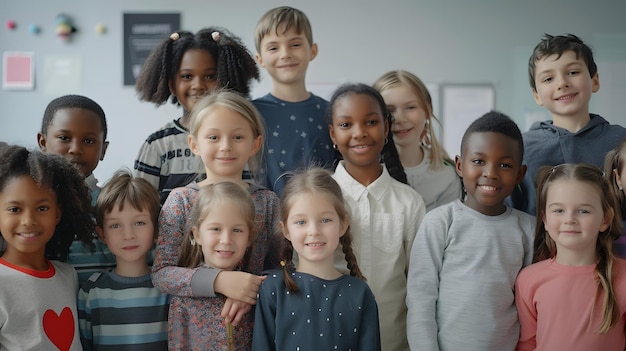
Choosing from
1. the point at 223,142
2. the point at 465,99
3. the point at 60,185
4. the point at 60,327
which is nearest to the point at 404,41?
the point at 465,99

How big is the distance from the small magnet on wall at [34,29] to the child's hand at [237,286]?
3254 millimetres

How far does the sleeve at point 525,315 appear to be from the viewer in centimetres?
164

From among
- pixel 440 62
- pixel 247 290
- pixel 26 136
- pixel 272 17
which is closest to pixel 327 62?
pixel 440 62

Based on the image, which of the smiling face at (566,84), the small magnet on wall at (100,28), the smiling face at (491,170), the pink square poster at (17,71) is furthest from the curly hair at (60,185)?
the pink square poster at (17,71)

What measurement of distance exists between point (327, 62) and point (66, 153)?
8.17 ft

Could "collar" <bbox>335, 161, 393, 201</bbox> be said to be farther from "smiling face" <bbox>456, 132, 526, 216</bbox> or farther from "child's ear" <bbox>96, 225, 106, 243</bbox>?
"child's ear" <bbox>96, 225, 106, 243</bbox>

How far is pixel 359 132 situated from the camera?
1857mm

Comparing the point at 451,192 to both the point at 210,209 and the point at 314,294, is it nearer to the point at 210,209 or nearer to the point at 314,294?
the point at 314,294

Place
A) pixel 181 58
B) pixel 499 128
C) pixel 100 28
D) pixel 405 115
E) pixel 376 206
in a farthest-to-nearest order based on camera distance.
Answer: pixel 100 28 → pixel 405 115 → pixel 181 58 → pixel 376 206 → pixel 499 128

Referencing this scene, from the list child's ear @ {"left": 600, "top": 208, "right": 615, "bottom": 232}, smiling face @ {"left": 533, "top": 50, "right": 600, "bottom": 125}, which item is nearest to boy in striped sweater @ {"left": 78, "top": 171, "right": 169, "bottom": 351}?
child's ear @ {"left": 600, "top": 208, "right": 615, "bottom": 232}

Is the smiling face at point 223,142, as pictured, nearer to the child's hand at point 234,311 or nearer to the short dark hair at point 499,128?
the child's hand at point 234,311

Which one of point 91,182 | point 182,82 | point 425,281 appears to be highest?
point 182,82

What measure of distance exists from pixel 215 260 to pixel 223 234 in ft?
0.25

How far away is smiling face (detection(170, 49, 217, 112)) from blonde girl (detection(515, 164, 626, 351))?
120 centimetres
